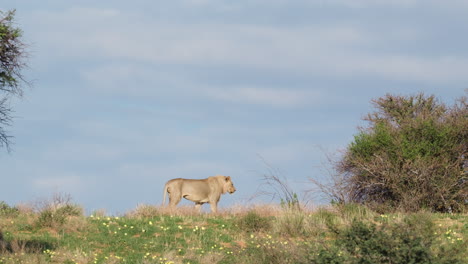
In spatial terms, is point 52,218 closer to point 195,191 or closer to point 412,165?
point 195,191

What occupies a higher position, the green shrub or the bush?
the bush

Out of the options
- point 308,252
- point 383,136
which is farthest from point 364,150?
point 308,252

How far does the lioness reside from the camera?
968 inches

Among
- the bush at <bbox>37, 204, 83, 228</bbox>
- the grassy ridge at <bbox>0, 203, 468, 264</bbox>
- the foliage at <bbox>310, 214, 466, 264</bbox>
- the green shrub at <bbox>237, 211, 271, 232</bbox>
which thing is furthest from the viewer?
the bush at <bbox>37, 204, 83, 228</bbox>

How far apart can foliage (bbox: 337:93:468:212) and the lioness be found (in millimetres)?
6375

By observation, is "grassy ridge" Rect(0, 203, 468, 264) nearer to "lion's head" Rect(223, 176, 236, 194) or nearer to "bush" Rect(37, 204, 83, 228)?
"bush" Rect(37, 204, 83, 228)

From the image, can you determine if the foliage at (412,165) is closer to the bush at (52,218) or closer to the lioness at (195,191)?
the lioness at (195,191)

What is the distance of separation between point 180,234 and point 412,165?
1333 centimetres

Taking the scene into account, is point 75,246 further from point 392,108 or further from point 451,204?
point 392,108

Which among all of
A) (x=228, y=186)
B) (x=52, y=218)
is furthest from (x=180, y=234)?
(x=228, y=186)

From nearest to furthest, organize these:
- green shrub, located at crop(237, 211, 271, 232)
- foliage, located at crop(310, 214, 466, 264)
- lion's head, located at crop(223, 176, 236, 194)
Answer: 1. foliage, located at crop(310, 214, 466, 264)
2. green shrub, located at crop(237, 211, 271, 232)
3. lion's head, located at crop(223, 176, 236, 194)

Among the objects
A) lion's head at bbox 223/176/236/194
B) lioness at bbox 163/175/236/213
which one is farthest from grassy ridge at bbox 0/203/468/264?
lion's head at bbox 223/176/236/194

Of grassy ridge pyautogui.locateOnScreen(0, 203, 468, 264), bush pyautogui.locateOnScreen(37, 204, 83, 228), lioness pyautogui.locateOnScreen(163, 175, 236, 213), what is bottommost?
grassy ridge pyautogui.locateOnScreen(0, 203, 468, 264)

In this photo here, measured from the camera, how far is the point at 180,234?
1808cm
